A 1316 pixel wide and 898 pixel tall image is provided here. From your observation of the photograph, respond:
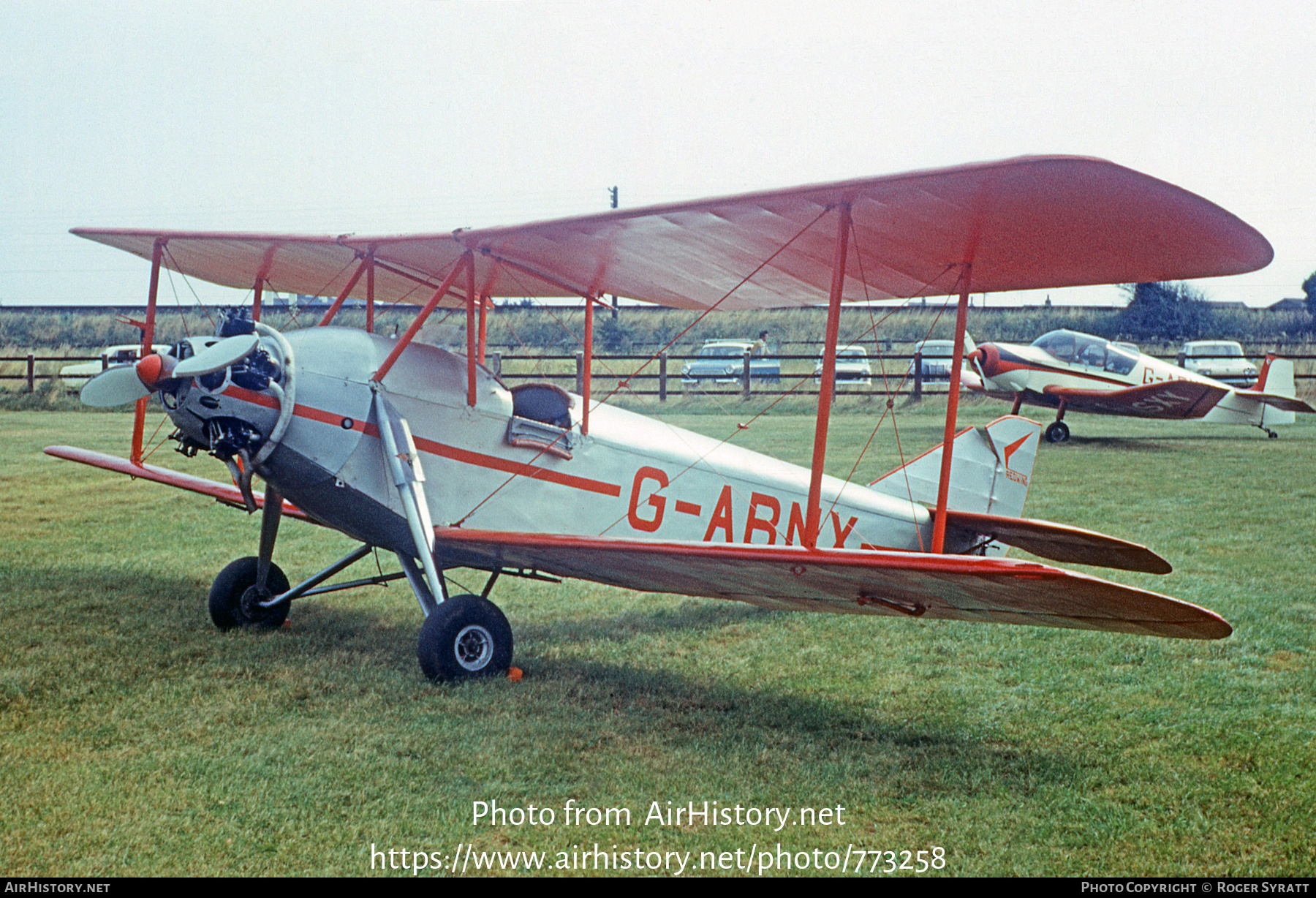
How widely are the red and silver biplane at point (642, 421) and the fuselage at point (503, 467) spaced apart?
0.01 meters

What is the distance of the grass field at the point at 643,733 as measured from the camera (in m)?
3.36

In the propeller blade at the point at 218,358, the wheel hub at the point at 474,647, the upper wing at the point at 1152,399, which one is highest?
the upper wing at the point at 1152,399

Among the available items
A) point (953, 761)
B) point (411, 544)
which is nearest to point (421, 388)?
point (411, 544)

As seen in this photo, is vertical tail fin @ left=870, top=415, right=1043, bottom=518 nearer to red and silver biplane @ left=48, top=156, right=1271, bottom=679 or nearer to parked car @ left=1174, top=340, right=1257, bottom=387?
red and silver biplane @ left=48, top=156, right=1271, bottom=679

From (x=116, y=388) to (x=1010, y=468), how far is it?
6.03 meters

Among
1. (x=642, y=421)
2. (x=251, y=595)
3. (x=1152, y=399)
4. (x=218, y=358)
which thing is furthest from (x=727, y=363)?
(x=218, y=358)

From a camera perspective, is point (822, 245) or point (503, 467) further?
point (503, 467)

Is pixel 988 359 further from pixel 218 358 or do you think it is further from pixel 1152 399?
pixel 218 358

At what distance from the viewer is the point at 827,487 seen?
22.0 feet

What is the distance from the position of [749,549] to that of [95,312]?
1815 inches

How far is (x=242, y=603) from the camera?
6.22 meters

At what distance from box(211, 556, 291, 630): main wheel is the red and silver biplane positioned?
0.05 ft

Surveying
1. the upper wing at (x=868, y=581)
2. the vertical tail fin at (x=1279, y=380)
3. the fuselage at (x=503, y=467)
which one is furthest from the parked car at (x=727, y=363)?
the upper wing at (x=868, y=581)

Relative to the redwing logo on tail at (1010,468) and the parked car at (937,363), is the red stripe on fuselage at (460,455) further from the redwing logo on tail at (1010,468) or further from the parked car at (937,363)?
the parked car at (937,363)
